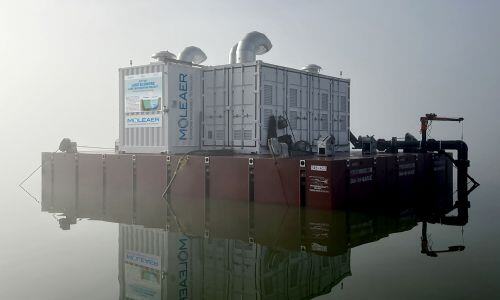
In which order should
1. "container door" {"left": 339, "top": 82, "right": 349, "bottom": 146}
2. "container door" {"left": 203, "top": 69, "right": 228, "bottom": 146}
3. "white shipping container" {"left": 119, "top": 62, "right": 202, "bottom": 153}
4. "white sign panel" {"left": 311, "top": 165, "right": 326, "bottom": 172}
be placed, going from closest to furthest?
"white sign panel" {"left": 311, "top": 165, "right": 326, "bottom": 172}, "white shipping container" {"left": 119, "top": 62, "right": 202, "bottom": 153}, "container door" {"left": 203, "top": 69, "right": 228, "bottom": 146}, "container door" {"left": 339, "top": 82, "right": 349, "bottom": 146}

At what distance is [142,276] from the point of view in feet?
29.8

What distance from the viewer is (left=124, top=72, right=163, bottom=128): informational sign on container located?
20.7 meters

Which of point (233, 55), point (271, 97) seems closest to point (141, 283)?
point (271, 97)

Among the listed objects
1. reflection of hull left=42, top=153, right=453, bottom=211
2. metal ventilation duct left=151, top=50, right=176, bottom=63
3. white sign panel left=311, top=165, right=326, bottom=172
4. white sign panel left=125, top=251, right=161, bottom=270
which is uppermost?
metal ventilation duct left=151, top=50, right=176, bottom=63

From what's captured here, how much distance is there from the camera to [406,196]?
810 inches

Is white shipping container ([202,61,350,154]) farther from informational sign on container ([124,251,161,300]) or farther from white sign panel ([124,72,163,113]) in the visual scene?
informational sign on container ([124,251,161,300])

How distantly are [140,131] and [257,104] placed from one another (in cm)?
558

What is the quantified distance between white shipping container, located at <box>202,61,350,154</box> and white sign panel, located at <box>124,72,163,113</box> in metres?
2.09

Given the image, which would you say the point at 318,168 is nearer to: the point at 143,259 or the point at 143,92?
the point at 143,259

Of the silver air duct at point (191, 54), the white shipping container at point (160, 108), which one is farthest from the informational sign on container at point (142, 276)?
the silver air duct at point (191, 54)

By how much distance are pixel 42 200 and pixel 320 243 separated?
1533 cm

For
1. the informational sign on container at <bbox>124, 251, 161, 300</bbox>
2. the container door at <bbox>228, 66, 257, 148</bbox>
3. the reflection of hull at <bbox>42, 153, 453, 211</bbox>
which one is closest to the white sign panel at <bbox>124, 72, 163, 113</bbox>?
the reflection of hull at <bbox>42, 153, 453, 211</bbox>

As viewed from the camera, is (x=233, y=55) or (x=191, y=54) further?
(x=191, y=54)

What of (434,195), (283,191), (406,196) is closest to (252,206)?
(283,191)
